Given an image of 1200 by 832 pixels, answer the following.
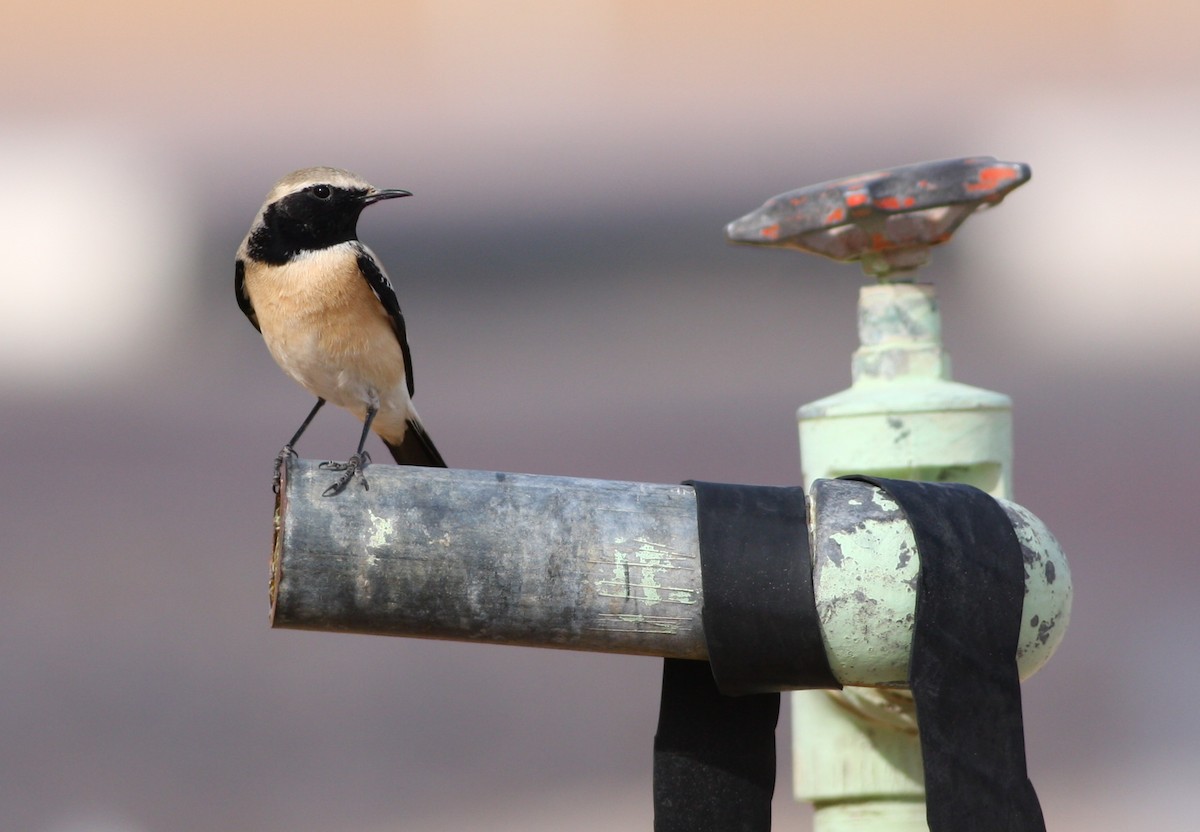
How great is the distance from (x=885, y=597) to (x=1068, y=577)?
319mm

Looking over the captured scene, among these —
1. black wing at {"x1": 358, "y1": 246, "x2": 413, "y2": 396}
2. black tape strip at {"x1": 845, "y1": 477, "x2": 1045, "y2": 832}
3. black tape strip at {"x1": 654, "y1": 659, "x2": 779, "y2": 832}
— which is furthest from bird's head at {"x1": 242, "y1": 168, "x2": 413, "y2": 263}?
black tape strip at {"x1": 845, "y1": 477, "x2": 1045, "y2": 832}

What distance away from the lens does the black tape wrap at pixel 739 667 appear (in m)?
2.17

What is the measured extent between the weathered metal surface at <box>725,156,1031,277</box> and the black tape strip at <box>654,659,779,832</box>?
1.33 meters

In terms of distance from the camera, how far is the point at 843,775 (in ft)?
11.9

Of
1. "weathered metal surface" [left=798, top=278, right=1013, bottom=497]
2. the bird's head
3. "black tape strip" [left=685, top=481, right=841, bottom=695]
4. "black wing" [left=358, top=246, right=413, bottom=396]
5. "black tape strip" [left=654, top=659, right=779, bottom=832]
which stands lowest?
"black tape strip" [left=654, top=659, right=779, bottom=832]

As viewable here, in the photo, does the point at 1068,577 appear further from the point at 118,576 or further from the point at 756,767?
the point at 118,576

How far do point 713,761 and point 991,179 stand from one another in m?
1.49

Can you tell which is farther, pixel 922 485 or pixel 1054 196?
pixel 1054 196

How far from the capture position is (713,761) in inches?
92.8

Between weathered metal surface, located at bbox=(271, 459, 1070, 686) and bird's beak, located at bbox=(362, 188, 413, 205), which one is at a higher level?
bird's beak, located at bbox=(362, 188, 413, 205)

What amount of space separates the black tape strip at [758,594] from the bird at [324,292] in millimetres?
2484

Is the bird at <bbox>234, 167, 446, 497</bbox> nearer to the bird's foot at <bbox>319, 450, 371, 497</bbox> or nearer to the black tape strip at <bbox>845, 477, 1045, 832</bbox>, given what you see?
the bird's foot at <bbox>319, 450, 371, 497</bbox>

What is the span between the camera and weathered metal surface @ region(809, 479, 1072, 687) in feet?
7.04

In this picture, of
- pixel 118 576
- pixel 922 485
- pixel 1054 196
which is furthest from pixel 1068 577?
pixel 1054 196
